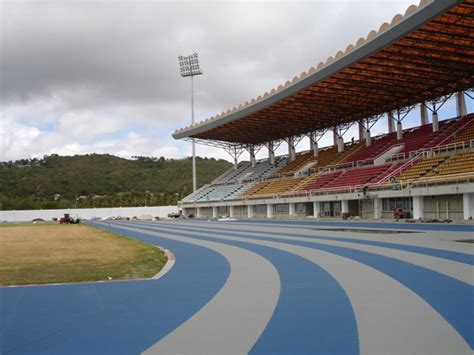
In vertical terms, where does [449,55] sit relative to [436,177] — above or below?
above

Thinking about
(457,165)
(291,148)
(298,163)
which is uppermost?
(291,148)

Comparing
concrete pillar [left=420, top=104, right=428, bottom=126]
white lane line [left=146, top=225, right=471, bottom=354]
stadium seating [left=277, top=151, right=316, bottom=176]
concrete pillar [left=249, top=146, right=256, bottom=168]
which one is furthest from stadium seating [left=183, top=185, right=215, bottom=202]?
white lane line [left=146, top=225, right=471, bottom=354]

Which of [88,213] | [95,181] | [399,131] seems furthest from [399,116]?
[95,181]

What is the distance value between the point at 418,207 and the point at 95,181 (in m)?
91.1

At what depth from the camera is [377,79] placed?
135ft

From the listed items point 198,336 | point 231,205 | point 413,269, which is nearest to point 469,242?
point 413,269

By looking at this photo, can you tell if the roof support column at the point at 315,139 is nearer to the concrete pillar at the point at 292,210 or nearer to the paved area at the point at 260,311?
the concrete pillar at the point at 292,210

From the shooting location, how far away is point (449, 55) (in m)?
34.3

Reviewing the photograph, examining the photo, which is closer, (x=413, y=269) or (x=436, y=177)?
(x=413, y=269)

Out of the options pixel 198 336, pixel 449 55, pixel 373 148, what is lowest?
pixel 198 336

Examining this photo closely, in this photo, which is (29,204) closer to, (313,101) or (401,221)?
(313,101)

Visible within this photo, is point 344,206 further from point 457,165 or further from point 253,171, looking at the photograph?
point 253,171

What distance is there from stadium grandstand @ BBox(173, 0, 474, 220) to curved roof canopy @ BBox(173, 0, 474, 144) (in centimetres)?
9

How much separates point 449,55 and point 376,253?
2542cm
